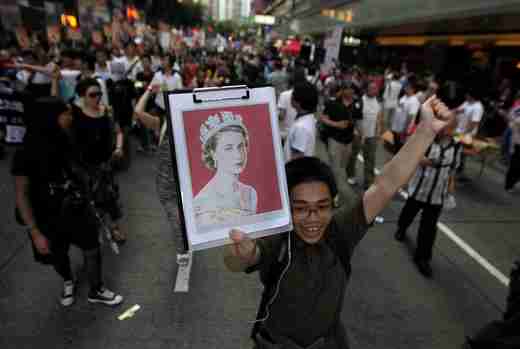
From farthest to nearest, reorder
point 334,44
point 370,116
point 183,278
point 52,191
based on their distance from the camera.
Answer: point 334,44
point 370,116
point 183,278
point 52,191

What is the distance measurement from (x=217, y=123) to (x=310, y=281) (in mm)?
776

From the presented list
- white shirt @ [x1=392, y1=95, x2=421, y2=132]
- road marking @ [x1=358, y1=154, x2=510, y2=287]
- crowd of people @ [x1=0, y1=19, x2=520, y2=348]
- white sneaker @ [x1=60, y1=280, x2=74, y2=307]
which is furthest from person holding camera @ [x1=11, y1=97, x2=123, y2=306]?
white shirt @ [x1=392, y1=95, x2=421, y2=132]

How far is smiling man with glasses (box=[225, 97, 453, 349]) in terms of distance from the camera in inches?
59.6

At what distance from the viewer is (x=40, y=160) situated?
268 cm

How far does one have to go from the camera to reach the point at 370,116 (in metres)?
6.20

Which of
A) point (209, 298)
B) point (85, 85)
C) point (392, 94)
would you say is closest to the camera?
point (209, 298)

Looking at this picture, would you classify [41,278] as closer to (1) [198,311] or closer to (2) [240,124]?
(1) [198,311]

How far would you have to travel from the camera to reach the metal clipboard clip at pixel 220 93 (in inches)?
47.8

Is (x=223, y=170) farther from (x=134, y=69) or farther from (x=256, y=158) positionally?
(x=134, y=69)

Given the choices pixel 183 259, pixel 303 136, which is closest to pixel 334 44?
pixel 303 136

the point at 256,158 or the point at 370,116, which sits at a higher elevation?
the point at 256,158

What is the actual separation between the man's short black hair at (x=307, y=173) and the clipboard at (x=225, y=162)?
18cm

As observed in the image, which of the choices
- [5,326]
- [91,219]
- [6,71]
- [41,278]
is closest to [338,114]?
[91,219]

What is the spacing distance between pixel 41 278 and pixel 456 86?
15.0 ft
